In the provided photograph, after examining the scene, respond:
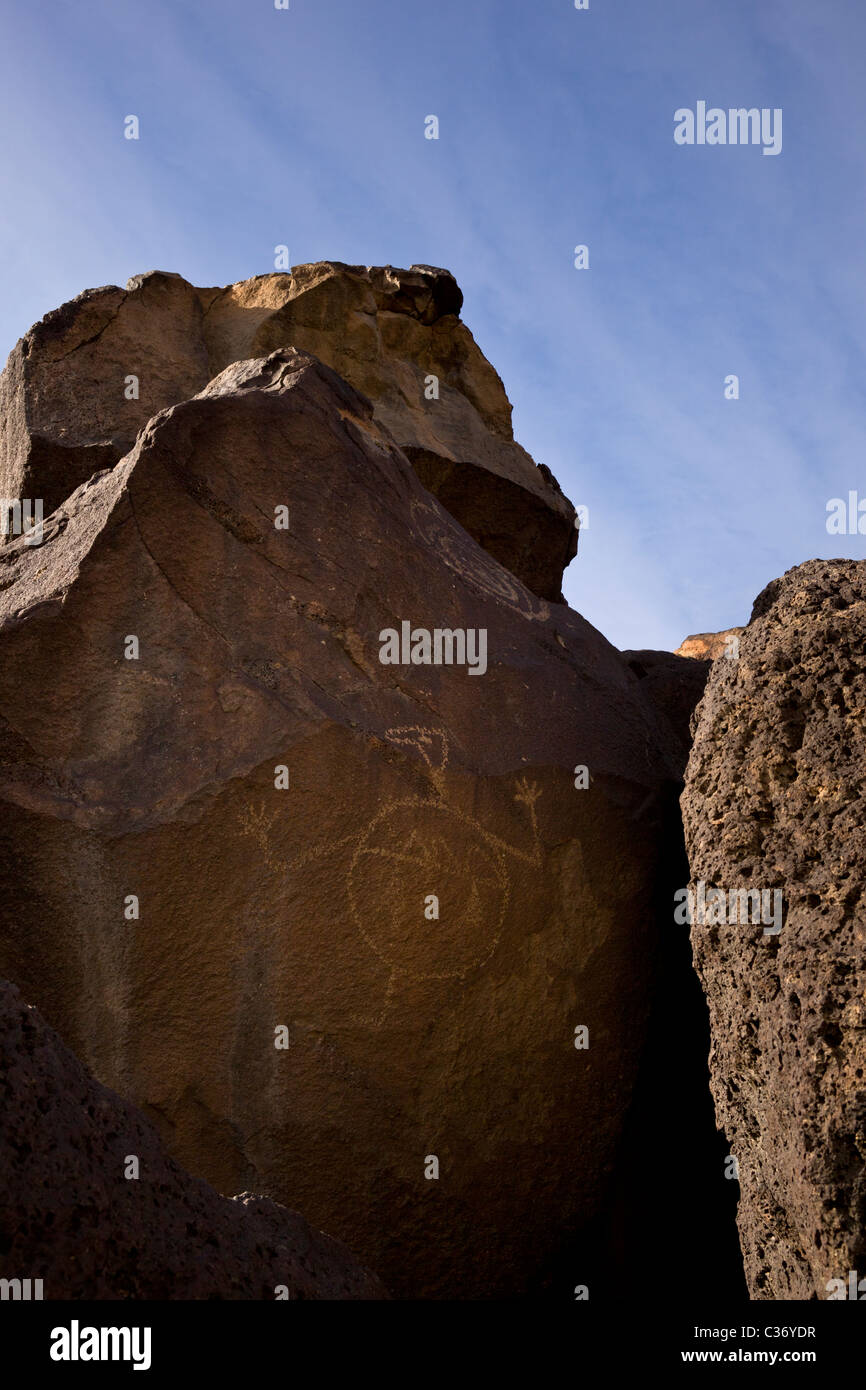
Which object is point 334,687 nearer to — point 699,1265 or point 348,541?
point 348,541

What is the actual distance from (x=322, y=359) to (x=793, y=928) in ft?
15.4

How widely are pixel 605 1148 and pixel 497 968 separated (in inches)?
26.3

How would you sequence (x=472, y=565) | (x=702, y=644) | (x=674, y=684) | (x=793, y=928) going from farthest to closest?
1. (x=702, y=644)
2. (x=674, y=684)
3. (x=472, y=565)
4. (x=793, y=928)

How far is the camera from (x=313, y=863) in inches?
125

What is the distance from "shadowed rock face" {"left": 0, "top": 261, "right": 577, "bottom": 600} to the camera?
5.58 meters

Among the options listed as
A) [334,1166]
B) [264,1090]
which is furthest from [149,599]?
[334,1166]

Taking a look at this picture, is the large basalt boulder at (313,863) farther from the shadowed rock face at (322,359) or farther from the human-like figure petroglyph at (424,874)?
the shadowed rock face at (322,359)

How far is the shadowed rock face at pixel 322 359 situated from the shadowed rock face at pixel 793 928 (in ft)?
11.3

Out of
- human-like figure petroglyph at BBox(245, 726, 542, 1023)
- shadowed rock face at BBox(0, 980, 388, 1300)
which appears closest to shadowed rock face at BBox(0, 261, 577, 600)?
human-like figure petroglyph at BBox(245, 726, 542, 1023)

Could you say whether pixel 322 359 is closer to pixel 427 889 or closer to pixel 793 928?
pixel 427 889

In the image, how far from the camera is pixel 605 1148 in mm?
→ 3496

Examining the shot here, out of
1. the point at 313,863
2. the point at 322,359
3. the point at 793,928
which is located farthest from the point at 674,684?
the point at 322,359

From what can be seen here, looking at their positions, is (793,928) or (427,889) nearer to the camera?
(793,928)
